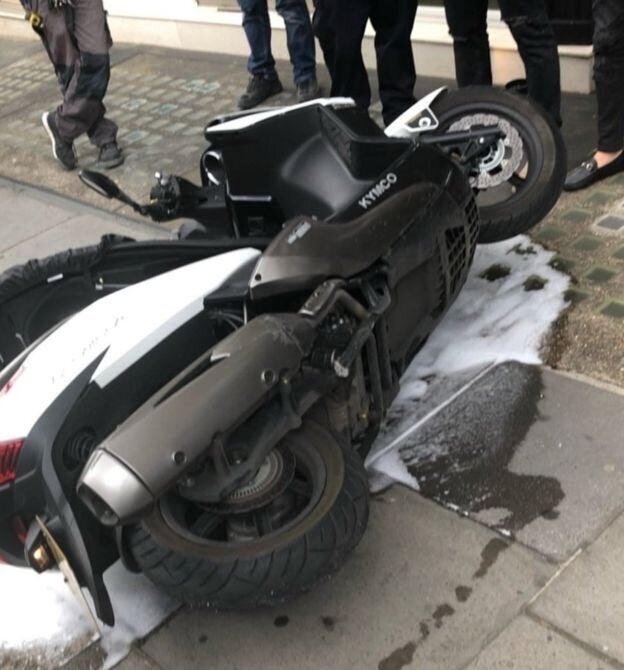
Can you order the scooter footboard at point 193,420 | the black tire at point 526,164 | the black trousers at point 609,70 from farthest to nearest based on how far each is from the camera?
the black trousers at point 609,70 → the black tire at point 526,164 → the scooter footboard at point 193,420

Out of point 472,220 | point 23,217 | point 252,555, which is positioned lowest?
point 23,217

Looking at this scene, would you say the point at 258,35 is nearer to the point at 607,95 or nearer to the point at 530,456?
the point at 607,95

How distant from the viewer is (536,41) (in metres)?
4.65

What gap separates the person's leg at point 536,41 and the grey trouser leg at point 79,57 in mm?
2648

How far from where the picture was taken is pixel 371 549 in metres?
2.88

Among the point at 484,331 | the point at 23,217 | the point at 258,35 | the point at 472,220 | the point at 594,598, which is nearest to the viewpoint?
A: the point at 594,598

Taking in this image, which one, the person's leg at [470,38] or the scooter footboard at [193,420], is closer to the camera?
the scooter footboard at [193,420]

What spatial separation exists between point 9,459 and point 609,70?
3370 millimetres

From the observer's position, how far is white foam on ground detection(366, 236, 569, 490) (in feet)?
11.1

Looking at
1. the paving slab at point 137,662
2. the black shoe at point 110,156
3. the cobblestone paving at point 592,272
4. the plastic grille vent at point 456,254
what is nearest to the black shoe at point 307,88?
the black shoe at point 110,156

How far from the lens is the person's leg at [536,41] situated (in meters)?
4.62

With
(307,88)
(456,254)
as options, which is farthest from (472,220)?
(307,88)

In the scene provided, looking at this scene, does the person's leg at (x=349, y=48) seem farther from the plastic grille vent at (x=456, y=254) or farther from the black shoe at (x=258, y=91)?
the plastic grille vent at (x=456, y=254)

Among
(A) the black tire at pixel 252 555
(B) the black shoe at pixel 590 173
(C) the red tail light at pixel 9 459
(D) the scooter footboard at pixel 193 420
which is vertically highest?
(D) the scooter footboard at pixel 193 420
